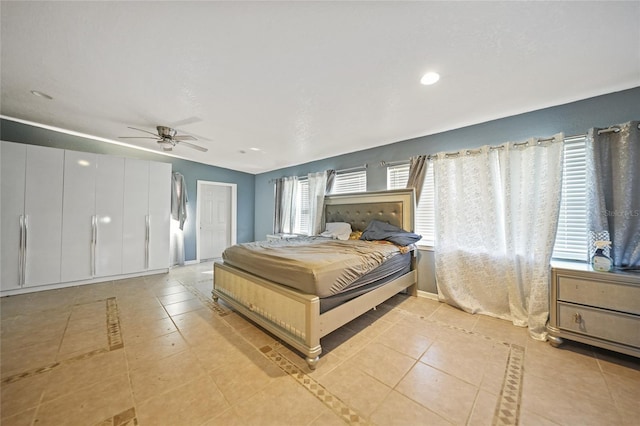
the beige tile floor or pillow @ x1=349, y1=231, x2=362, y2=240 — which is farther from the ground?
pillow @ x1=349, y1=231, x2=362, y2=240

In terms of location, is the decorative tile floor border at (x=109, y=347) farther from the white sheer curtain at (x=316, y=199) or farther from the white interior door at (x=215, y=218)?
the white sheer curtain at (x=316, y=199)

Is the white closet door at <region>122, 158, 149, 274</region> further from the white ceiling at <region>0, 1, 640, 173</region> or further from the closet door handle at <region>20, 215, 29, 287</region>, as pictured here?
the white ceiling at <region>0, 1, 640, 173</region>

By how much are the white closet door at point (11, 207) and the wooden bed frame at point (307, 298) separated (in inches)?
113

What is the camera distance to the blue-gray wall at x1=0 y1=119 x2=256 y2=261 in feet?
11.1

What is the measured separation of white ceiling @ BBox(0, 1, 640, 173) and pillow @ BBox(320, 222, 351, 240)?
1.74m

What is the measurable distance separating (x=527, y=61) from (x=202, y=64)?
2599mm

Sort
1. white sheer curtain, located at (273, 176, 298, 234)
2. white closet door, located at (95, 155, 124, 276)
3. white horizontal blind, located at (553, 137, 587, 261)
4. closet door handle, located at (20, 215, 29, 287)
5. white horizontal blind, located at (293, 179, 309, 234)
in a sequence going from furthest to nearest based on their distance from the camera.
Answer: white sheer curtain, located at (273, 176, 298, 234) → white horizontal blind, located at (293, 179, 309, 234) → white closet door, located at (95, 155, 124, 276) → closet door handle, located at (20, 215, 29, 287) → white horizontal blind, located at (553, 137, 587, 261)

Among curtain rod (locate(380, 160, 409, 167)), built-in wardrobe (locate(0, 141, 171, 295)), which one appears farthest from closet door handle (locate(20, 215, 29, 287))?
curtain rod (locate(380, 160, 409, 167))

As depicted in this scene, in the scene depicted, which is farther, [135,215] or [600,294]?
[135,215]

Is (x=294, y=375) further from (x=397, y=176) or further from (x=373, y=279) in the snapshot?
(x=397, y=176)

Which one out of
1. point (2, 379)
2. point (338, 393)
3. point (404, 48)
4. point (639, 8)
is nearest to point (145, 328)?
point (2, 379)

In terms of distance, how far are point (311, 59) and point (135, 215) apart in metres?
4.21

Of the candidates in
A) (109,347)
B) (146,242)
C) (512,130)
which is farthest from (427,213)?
(146,242)

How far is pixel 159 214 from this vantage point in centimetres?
427
